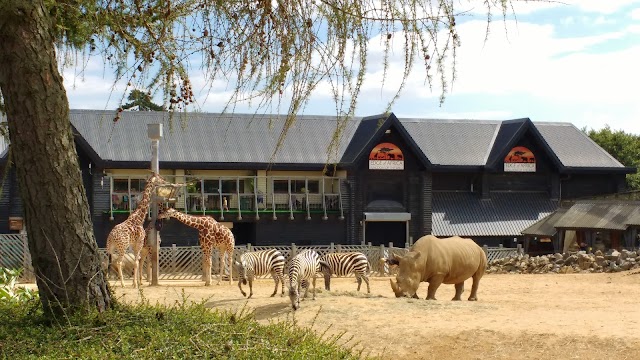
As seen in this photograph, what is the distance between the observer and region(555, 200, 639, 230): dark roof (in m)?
36.9

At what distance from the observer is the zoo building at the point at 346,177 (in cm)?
4044

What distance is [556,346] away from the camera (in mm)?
15539

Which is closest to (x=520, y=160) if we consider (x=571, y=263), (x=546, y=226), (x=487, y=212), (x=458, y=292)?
(x=487, y=212)

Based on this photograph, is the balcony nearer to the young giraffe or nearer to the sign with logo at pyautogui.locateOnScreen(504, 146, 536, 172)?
the sign with logo at pyautogui.locateOnScreen(504, 146, 536, 172)

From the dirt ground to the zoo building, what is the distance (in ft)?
54.6

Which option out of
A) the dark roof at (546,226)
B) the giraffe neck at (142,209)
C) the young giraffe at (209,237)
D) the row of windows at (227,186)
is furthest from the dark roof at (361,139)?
the giraffe neck at (142,209)

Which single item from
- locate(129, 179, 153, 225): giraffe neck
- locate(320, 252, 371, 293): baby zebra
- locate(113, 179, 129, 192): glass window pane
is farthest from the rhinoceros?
locate(113, 179, 129, 192): glass window pane

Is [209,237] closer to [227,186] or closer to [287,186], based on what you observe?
[227,186]

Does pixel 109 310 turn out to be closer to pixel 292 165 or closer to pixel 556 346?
pixel 556 346

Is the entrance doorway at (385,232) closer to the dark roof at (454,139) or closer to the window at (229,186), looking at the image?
the dark roof at (454,139)

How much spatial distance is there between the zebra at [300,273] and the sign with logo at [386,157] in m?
21.9

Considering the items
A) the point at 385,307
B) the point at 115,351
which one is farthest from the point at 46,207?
the point at 385,307

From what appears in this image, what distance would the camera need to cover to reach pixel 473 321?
17672 mm

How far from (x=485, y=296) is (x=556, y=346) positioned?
913cm
